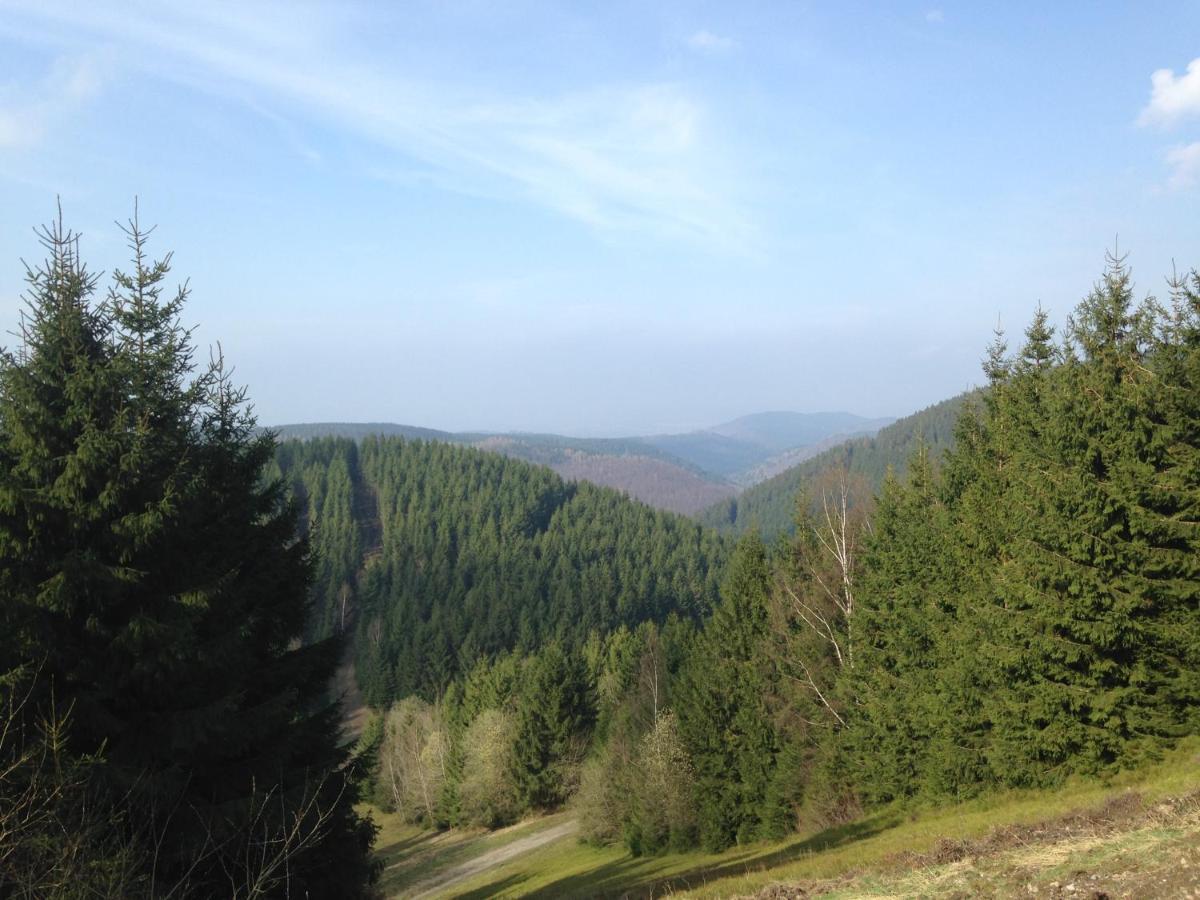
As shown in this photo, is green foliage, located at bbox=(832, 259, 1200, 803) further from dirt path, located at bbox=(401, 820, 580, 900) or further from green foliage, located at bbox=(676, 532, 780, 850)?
dirt path, located at bbox=(401, 820, 580, 900)

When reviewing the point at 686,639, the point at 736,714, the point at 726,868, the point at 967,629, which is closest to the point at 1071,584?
the point at 967,629

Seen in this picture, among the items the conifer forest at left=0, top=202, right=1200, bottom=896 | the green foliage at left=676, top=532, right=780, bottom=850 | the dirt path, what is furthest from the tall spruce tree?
the dirt path

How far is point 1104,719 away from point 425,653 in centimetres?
7746

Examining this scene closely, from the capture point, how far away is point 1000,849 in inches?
A: 420

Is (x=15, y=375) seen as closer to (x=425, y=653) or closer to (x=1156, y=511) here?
(x=1156, y=511)

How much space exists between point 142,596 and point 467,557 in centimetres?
11341

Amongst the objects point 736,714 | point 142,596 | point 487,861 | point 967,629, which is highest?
point 142,596

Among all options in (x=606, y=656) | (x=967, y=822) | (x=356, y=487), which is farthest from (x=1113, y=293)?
(x=356, y=487)

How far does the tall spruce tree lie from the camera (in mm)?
10328

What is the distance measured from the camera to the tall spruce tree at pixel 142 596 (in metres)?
10.3

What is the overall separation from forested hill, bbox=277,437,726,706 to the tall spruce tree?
181 ft

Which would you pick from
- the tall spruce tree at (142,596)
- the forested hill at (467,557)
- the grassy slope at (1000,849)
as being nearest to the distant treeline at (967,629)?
the grassy slope at (1000,849)

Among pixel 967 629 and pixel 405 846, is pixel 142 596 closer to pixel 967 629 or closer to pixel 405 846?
pixel 967 629

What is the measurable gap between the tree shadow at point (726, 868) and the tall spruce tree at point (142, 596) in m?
7.20
